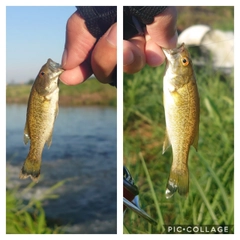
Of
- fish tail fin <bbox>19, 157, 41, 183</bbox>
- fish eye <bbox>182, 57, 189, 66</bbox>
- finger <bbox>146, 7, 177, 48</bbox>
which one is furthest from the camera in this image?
fish tail fin <bbox>19, 157, 41, 183</bbox>

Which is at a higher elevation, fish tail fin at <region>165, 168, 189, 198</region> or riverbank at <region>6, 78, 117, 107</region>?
riverbank at <region>6, 78, 117, 107</region>

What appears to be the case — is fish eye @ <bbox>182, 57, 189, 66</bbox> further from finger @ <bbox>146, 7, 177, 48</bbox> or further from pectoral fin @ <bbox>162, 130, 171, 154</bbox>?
pectoral fin @ <bbox>162, 130, 171, 154</bbox>

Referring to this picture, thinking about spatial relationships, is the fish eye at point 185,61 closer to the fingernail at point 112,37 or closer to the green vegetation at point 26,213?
the fingernail at point 112,37

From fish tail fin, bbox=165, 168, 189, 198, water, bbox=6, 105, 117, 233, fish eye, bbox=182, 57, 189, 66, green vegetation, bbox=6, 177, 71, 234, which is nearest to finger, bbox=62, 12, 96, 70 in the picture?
water, bbox=6, 105, 117, 233

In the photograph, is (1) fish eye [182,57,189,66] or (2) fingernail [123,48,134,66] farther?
(2) fingernail [123,48,134,66]

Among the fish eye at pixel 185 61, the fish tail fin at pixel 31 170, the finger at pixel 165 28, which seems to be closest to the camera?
the fish eye at pixel 185 61

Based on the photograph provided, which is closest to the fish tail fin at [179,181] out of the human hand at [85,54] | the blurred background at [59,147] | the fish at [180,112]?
the fish at [180,112]

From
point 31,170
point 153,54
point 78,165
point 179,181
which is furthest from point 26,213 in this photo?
point 153,54
